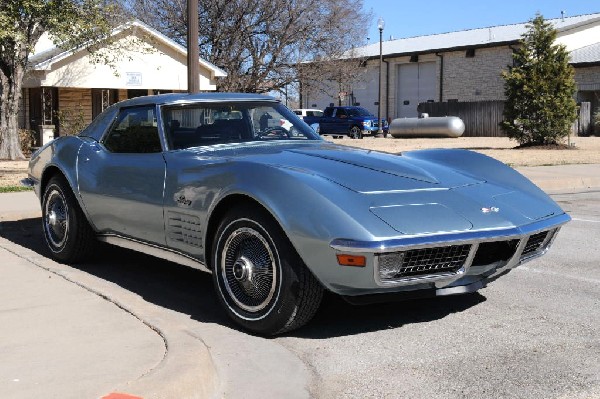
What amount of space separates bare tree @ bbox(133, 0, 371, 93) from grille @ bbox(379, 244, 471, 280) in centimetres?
3068

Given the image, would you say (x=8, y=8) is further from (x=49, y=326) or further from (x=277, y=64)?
(x=277, y=64)

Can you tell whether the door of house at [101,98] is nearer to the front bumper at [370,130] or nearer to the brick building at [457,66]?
the front bumper at [370,130]

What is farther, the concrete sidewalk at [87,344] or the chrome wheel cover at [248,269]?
the chrome wheel cover at [248,269]

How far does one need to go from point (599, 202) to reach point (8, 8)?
1307cm

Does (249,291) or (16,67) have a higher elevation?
(16,67)

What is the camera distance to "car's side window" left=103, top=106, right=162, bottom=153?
5.70 m

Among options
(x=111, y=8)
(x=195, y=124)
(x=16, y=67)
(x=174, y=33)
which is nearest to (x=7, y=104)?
(x=16, y=67)

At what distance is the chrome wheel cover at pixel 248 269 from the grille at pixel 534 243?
5.13 ft

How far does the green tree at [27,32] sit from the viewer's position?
17.5 m

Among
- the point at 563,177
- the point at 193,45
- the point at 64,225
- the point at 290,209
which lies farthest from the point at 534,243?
the point at 563,177

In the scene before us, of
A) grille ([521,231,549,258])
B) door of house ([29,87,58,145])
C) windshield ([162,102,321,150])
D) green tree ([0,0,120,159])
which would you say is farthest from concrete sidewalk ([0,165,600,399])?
door of house ([29,87,58,145])

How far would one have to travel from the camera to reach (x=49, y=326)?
14.7 ft

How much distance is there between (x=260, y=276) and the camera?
14.9 feet

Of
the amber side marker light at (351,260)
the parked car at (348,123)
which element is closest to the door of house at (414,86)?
the parked car at (348,123)
